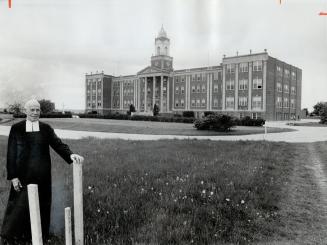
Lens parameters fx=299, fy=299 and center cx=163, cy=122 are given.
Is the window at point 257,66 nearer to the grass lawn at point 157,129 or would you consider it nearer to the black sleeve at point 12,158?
the grass lawn at point 157,129

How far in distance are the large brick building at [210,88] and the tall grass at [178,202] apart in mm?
55282

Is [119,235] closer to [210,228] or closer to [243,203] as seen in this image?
[210,228]

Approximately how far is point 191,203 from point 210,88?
6770 cm

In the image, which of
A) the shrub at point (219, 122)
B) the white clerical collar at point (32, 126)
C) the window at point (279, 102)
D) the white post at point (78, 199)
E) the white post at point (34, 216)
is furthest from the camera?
the window at point (279, 102)

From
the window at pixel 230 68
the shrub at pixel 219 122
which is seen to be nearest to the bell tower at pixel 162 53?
the window at pixel 230 68

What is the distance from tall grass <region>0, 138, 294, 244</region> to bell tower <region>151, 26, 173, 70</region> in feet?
264

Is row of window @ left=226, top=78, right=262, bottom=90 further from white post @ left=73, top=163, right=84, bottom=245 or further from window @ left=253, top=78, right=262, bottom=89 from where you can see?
white post @ left=73, top=163, right=84, bottom=245

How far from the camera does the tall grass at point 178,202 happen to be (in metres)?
4.30

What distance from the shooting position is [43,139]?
4043 millimetres

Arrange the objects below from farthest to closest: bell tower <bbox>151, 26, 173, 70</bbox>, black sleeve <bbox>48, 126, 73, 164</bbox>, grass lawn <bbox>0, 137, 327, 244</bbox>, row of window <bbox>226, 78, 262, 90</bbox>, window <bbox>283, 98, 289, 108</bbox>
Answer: bell tower <bbox>151, 26, 173, 70</bbox>, window <bbox>283, 98, 289, 108</bbox>, row of window <bbox>226, 78, 262, 90</bbox>, grass lawn <bbox>0, 137, 327, 244</bbox>, black sleeve <bbox>48, 126, 73, 164</bbox>

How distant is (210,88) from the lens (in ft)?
235

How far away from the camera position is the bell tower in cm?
8731

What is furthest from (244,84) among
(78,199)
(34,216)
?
(34,216)

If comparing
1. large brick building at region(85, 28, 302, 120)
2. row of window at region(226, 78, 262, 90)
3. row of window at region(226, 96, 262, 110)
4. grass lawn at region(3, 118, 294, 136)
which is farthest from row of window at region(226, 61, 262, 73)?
grass lawn at region(3, 118, 294, 136)
